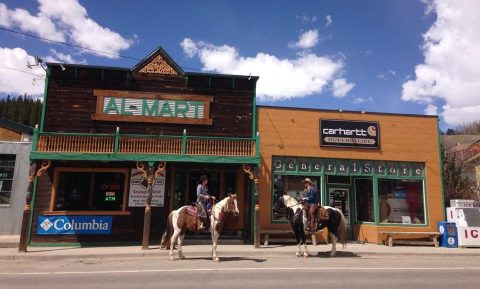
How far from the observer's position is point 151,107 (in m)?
17.0

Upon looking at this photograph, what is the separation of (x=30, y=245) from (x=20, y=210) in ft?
14.3

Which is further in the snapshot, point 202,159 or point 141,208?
point 141,208

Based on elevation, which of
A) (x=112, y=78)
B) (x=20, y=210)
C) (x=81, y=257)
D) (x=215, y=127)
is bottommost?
(x=81, y=257)

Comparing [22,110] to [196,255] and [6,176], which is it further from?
[196,255]

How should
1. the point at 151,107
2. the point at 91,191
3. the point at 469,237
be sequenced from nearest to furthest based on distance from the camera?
the point at 469,237 < the point at 91,191 < the point at 151,107

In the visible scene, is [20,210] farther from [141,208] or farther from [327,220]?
[327,220]

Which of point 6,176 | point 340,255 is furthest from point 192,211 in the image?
point 6,176

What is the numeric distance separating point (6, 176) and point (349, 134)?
1688 cm

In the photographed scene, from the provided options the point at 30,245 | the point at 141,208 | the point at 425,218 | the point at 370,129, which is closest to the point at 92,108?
the point at 141,208

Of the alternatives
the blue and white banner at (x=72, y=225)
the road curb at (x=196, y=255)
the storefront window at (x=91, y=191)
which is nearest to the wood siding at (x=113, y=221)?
the blue and white banner at (x=72, y=225)

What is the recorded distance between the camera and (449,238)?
16391 millimetres

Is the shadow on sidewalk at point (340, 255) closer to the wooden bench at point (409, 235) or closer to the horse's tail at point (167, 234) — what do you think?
the wooden bench at point (409, 235)

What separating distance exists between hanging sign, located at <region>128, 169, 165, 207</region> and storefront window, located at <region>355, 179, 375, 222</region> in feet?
29.2

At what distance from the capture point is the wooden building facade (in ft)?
49.7
